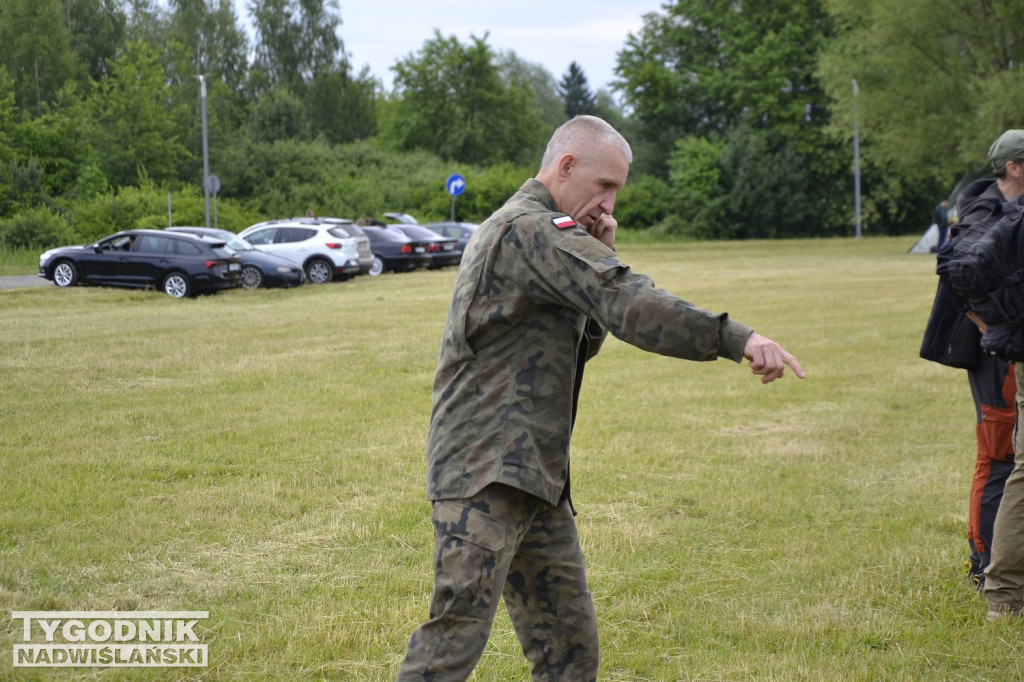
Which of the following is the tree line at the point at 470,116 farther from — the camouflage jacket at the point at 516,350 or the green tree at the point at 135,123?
the camouflage jacket at the point at 516,350

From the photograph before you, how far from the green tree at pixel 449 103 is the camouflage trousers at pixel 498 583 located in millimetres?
66233

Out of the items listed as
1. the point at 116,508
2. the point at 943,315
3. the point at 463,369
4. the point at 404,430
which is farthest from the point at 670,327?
the point at 404,430

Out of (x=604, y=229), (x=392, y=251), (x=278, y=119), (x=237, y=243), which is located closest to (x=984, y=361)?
(x=604, y=229)

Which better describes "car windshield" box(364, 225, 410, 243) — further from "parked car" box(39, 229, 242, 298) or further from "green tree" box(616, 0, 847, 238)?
"green tree" box(616, 0, 847, 238)

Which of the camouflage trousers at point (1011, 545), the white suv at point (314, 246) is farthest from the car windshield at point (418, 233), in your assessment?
the camouflage trousers at point (1011, 545)

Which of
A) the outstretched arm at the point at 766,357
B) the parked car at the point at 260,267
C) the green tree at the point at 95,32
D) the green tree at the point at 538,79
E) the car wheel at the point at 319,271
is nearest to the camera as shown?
the outstretched arm at the point at 766,357

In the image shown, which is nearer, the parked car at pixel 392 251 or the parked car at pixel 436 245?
the parked car at pixel 392 251

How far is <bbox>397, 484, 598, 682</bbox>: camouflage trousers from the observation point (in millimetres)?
3084

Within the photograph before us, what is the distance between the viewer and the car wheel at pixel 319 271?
28.1m

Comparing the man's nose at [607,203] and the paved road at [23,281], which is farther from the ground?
the man's nose at [607,203]

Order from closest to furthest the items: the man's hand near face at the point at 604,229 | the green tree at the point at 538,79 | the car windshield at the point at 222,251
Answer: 1. the man's hand near face at the point at 604,229
2. the car windshield at the point at 222,251
3. the green tree at the point at 538,79

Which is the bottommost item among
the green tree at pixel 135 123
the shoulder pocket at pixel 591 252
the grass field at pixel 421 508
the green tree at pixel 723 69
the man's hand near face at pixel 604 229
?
the grass field at pixel 421 508

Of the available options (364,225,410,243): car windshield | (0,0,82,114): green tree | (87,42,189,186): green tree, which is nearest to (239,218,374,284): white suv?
(364,225,410,243): car windshield

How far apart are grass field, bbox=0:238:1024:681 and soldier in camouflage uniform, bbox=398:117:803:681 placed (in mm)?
1428
